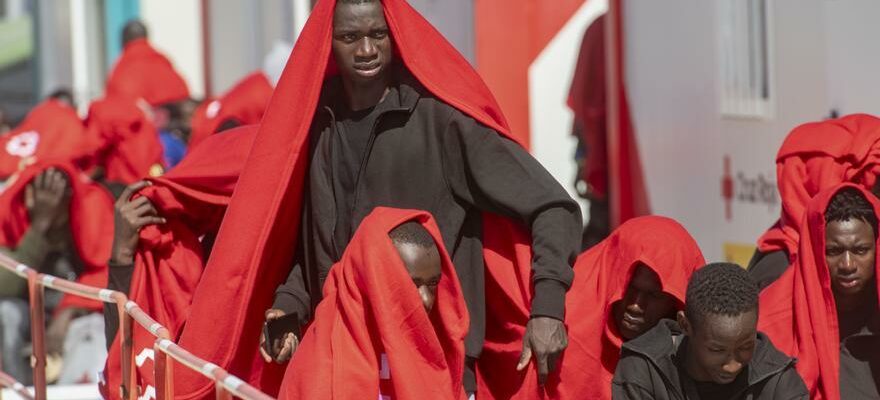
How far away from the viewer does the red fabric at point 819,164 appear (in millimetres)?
6605

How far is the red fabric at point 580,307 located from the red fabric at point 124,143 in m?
6.12

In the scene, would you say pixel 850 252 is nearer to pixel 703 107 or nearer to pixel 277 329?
pixel 277 329

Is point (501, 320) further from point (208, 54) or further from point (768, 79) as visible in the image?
point (208, 54)

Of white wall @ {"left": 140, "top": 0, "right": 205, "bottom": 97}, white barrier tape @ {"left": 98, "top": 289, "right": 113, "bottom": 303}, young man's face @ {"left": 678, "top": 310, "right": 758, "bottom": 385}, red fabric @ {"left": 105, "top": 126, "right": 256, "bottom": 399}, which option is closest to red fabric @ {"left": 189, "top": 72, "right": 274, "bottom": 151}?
red fabric @ {"left": 105, "top": 126, "right": 256, "bottom": 399}

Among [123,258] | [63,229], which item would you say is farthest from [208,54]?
[123,258]

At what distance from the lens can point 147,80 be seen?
16.6m

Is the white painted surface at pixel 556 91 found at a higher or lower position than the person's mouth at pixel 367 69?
lower

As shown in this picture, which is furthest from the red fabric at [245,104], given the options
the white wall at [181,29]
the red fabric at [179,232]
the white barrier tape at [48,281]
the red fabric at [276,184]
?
the white wall at [181,29]

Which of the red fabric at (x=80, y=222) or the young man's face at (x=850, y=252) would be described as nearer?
the young man's face at (x=850, y=252)

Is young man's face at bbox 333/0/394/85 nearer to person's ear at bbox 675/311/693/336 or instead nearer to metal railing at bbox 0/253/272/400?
metal railing at bbox 0/253/272/400

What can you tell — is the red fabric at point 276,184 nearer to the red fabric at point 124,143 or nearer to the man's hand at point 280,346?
the man's hand at point 280,346

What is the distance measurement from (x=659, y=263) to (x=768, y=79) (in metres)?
3.66

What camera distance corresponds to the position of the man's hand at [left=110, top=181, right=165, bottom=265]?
6680 mm

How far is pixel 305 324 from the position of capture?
5.84 metres
